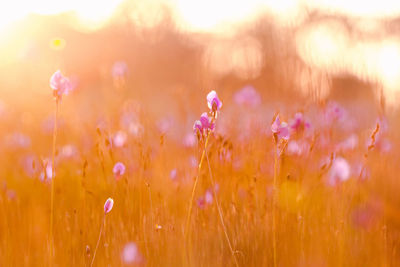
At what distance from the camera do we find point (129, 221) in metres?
1.94

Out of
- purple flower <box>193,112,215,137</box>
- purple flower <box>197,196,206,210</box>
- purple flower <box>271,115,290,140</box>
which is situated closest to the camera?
purple flower <box>271,115,290,140</box>

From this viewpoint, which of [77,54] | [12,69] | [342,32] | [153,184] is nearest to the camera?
[153,184]

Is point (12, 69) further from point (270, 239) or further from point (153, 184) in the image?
point (270, 239)

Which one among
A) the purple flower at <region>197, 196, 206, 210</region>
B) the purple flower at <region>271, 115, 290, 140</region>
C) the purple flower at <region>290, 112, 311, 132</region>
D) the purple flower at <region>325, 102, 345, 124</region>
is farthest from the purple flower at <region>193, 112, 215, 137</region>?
the purple flower at <region>325, 102, 345, 124</region>

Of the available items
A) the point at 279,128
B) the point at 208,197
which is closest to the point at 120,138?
the point at 208,197

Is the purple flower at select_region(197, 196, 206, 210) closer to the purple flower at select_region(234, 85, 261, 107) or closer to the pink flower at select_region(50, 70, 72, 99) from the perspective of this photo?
the pink flower at select_region(50, 70, 72, 99)

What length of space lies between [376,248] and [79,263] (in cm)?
121

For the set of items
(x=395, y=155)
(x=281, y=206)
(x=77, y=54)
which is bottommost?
(x=77, y=54)

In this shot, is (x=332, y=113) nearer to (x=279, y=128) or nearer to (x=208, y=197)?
(x=208, y=197)

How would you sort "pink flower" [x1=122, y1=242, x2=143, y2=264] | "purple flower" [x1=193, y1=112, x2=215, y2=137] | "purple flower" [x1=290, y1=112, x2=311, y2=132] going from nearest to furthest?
"purple flower" [x1=193, y1=112, x2=215, y2=137] < "pink flower" [x1=122, y1=242, x2=143, y2=264] < "purple flower" [x1=290, y1=112, x2=311, y2=132]

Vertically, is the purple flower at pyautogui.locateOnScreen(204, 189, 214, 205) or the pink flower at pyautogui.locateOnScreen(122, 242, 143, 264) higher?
the purple flower at pyautogui.locateOnScreen(204, 189, 214, 205)

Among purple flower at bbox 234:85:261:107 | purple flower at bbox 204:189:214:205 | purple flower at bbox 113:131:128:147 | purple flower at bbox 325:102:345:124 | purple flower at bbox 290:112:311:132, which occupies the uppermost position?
purple flower at bbox 290:112:311:132

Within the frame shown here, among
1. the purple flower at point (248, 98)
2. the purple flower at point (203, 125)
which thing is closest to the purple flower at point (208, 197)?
the purple flower at point (203, 125)

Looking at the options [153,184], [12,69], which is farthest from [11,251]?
[12,69]
